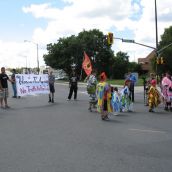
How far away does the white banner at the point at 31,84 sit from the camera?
22156 mm

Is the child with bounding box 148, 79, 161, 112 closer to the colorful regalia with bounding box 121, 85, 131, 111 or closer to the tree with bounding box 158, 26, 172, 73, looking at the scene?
the colorful regalia with bounding box 121, 85, 131, 111

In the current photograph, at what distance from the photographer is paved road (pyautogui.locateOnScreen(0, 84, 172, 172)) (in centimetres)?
735

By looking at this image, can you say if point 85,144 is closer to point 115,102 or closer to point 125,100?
point 115,102

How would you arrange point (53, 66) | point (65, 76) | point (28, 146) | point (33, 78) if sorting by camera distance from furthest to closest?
point (65, 76) → point (53, 66) → point (33, 78) → point (28, 146)

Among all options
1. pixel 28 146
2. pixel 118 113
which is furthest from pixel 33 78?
pixel 28 146

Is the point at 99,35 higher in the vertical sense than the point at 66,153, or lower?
higher

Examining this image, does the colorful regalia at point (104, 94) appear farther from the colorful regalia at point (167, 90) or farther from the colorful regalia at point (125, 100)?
the colorful regalia at point (167, 90)

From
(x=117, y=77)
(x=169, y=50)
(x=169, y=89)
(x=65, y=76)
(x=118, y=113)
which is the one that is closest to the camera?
(x=118, y=113)

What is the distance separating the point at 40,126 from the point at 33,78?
10284 mm

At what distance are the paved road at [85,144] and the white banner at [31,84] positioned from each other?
692 centimetres

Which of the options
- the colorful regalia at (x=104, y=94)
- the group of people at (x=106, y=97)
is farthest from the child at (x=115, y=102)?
the colorful regalia at (x=104, y=94)

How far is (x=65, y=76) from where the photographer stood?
90.3 meters

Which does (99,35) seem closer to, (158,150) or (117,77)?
(117,77)

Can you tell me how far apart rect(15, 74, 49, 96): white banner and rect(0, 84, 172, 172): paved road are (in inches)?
272
